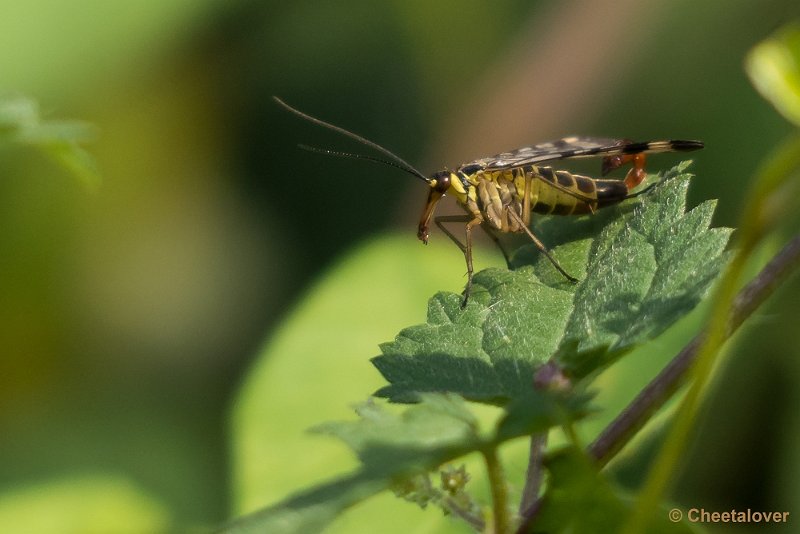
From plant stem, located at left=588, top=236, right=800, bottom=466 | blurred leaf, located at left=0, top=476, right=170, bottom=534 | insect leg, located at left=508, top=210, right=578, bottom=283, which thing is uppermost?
blurred leaf, located at left=0, top=476, right=170, bottom=534

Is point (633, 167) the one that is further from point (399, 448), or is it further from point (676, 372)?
point (399, 448)

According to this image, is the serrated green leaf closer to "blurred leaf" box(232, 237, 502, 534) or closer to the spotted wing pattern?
"blurred leaf" box(232, 237, 502, 534)

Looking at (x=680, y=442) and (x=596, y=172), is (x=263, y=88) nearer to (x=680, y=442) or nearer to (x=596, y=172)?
(x=596, y=172)

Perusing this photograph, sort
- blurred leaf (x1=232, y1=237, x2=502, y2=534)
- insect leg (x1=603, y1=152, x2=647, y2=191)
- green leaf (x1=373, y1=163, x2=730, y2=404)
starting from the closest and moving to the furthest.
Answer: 1. green leaf (x1=373, y1=163, x2=730, y2=404)
2. insect leg (x1=603, y1=152, x2=647, y2=191)
3. blurred leaf (x1=232, y1=237, x2=502, y2=534)

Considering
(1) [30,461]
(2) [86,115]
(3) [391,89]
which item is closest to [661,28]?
(3) [391,89]

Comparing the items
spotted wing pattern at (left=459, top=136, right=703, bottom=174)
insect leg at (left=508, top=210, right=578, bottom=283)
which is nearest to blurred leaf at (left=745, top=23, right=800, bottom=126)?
insect leg at (left=508, top=210, right=578, bottom=283)

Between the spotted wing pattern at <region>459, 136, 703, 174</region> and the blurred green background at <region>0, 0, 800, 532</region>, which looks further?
the blurred green background at <region>0, 0, 800, 532</region>
